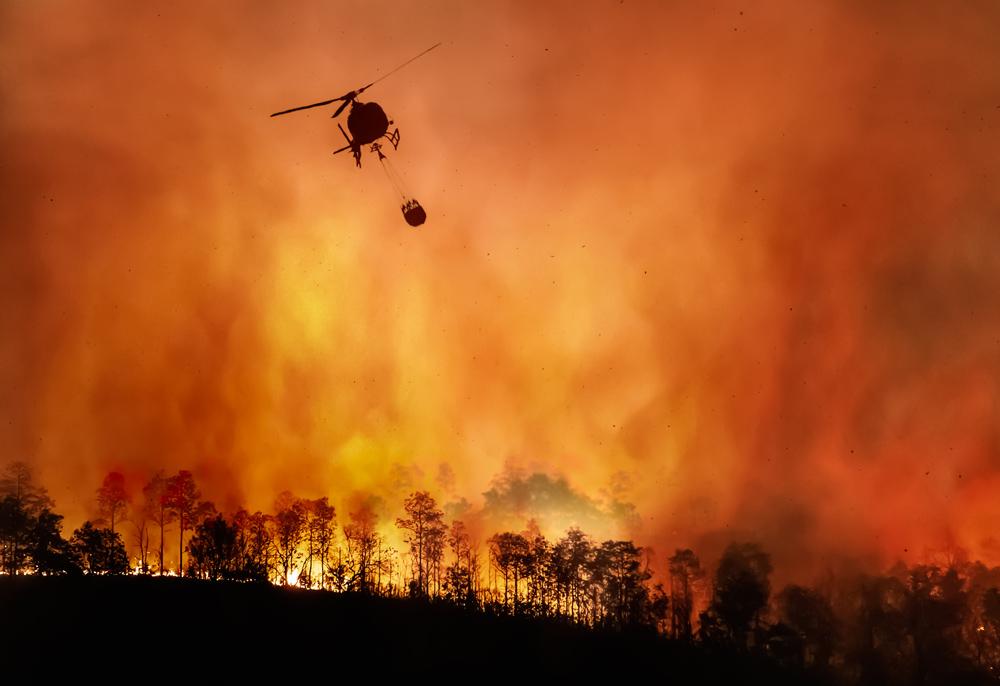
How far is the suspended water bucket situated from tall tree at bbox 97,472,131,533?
91.0 metres

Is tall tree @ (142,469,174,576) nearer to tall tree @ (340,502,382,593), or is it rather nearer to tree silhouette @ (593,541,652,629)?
tall tree @ (340,502,382,593)

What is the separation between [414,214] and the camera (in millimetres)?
53375

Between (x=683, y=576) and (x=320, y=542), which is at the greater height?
(x=320, y=542)

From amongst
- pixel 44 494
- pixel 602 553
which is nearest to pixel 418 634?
pixel 602 553

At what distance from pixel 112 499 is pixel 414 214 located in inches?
3772

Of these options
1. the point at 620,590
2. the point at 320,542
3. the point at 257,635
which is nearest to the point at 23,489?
the point at 320,542

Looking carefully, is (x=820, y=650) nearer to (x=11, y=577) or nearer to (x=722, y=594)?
(x=722, y=594)

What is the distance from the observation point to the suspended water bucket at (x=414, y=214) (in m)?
52.8

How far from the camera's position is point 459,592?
90.6 m

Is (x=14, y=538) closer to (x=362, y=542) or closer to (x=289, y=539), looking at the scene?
(x=289, y=539)

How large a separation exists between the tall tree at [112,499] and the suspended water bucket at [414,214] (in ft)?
298

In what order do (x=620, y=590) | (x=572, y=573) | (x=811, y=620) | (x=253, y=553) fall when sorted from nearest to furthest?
(x=253, y=553) → (x=620, y=590) → (x=572, y=573) → (x=811, y=620)

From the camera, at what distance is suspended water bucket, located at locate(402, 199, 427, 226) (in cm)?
5281

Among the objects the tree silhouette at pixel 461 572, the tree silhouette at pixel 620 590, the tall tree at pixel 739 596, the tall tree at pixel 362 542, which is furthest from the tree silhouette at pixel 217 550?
the tall tree at pixel 739 596
